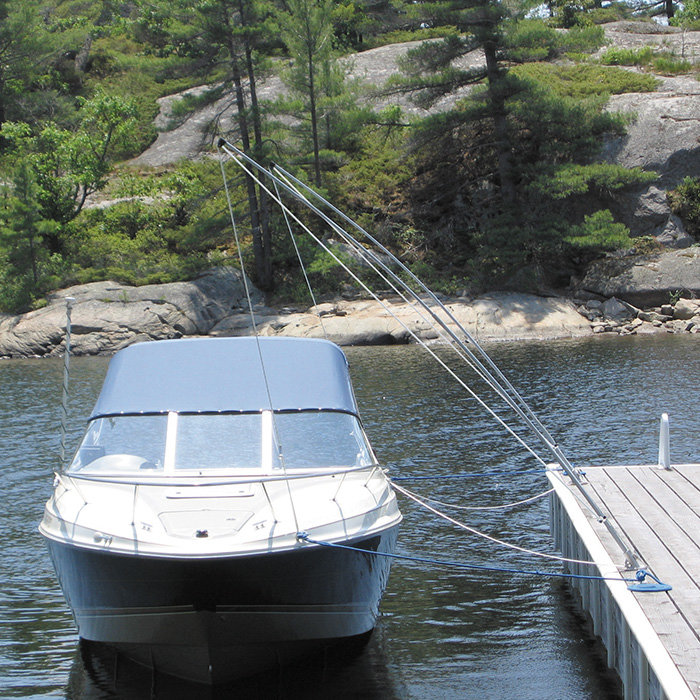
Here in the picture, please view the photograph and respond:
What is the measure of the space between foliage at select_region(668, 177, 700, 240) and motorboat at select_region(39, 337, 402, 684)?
2833cm

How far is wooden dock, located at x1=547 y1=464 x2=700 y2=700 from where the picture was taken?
210 inches

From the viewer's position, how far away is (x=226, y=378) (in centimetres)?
794

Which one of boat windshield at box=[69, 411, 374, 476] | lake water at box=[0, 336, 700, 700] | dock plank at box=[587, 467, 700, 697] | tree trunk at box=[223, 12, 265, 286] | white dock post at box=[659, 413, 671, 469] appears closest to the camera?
dock plank at box=[587, 467, 700, 697]

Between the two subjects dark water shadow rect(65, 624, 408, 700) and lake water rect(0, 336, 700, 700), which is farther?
lake water rect(0, 336, 700, 700)

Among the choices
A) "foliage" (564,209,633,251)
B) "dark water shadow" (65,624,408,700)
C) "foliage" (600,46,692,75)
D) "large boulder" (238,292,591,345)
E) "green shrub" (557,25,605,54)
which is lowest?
"large boulder" (238,292,591,345)

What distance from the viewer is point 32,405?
19.5m

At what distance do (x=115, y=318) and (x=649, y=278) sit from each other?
63.7 feet

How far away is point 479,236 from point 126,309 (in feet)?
44.9

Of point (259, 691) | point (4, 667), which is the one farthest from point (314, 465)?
point (4, 667)

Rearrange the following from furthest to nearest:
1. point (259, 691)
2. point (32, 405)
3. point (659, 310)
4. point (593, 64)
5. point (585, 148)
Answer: point (593, 64)
point (585, 148)
point (659, 310)
point (32, 405)
point (259, 691)

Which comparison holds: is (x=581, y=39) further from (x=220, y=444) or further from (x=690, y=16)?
(x=220, y=444)

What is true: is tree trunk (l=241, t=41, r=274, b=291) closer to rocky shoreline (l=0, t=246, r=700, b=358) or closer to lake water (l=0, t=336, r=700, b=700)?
rocky shoreline (l=0, t=246, r=700, b=358)

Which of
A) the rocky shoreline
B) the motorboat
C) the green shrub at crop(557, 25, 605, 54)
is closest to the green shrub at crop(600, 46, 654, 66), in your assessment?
the green shrub at crop(557, 25, 605, 54)

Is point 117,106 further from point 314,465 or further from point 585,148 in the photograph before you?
point 314,465
